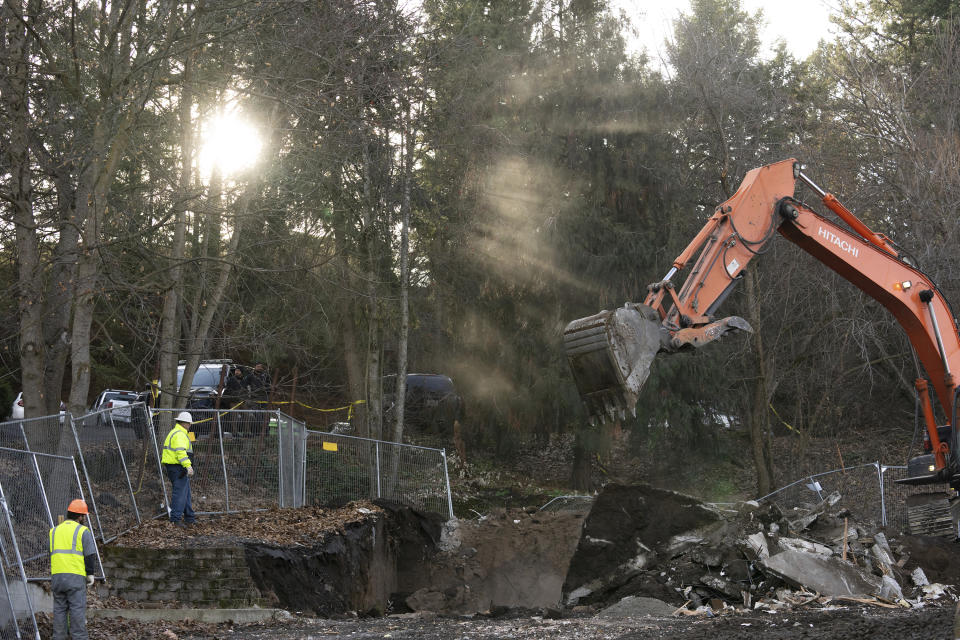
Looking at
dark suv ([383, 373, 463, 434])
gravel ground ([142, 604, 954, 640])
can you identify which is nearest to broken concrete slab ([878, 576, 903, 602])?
gravel ground ([142, 604, 954, 640])

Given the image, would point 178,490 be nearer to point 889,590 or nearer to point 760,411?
point 889,590

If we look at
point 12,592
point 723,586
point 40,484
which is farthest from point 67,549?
point 723,586

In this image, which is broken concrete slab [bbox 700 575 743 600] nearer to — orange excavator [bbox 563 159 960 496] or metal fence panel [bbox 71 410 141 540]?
orange excavator [bbox 563 159 960 496]

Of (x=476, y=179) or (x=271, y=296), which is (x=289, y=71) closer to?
(x=271, y=296)

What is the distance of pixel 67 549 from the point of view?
8.91 metres

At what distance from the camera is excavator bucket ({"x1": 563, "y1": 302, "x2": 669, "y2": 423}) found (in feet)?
28.8

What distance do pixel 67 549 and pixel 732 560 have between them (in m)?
7.86

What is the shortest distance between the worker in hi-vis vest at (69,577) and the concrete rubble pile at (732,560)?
6.29m

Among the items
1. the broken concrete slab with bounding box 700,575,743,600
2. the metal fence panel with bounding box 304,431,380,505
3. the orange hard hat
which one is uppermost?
the orange hard hat

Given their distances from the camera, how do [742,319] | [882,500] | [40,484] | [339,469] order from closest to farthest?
[742,319]
[40,484]
[882,500]
[339,469]

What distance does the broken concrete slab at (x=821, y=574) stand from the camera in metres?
11.2

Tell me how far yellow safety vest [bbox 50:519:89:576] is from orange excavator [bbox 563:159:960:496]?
5091 mm

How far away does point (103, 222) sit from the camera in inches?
508

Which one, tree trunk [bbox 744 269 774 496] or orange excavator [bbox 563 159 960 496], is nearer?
orange excavator [bbox 563 159 960 496]
